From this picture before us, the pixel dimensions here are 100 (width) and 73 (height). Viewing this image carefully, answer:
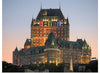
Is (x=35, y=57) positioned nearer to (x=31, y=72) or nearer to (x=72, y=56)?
(x=72, y=56)

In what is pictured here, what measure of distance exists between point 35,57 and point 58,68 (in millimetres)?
31403

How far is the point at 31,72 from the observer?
154750 millimetres

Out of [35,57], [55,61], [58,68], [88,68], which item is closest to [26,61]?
[35,57]

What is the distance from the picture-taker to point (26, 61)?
199875 millimetres

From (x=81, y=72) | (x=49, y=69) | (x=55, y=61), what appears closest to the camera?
(x=81, y=72)

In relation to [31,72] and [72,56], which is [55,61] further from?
[31,72]

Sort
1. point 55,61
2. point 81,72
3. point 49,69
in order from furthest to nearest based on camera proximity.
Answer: point 55,61
point 49,69
point 81,72

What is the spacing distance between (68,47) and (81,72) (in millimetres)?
45948

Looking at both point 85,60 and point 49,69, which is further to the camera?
point 85,60

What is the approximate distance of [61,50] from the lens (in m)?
197

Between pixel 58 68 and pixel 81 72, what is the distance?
16.2m

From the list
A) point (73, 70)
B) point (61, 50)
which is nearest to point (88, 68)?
point (73, 70)

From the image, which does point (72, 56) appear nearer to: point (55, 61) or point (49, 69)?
point (55, 61)

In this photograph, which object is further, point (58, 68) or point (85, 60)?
point (85, 60)
